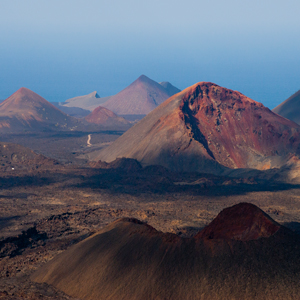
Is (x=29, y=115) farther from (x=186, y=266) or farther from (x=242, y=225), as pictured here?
(x=186, y=266)

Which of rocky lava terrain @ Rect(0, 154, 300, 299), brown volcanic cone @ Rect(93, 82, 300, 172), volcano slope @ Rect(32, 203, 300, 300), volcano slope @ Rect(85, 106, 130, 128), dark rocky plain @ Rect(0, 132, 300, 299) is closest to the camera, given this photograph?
volcano slope @ Rect(32, 203, 300, 300)

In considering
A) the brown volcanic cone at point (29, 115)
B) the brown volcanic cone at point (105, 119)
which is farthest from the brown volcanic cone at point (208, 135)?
the brown volcanic cone at point (105, 119)

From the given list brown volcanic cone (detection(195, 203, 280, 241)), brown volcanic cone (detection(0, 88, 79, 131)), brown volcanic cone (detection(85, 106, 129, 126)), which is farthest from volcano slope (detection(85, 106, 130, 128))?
brown volcanic cone (detection(195, 203, 280, 241))

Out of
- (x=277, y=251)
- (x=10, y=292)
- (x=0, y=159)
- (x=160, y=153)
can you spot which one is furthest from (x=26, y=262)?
(x=0, y=159)

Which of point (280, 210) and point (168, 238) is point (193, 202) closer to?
point (280, 210)

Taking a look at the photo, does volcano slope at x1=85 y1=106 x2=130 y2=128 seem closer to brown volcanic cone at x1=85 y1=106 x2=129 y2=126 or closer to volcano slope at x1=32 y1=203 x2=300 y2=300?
brown volcanic cone at x1=85 y1=106 x2=129 y2=126

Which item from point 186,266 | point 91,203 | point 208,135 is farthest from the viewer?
point 208,135

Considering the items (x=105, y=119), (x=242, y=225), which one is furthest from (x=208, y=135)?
(x=105, y=119)

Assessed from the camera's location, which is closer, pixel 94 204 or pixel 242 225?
pixel 242 225
